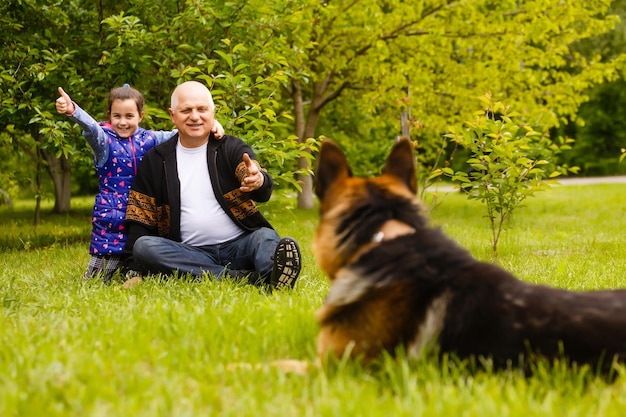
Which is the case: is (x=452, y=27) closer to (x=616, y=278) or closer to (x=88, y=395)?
(x=616, y=278)

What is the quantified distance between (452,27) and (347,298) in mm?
12389

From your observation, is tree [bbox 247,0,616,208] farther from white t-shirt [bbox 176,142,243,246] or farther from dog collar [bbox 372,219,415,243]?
dog collar [bbox 372,219,415,243]

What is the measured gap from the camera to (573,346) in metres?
2.14

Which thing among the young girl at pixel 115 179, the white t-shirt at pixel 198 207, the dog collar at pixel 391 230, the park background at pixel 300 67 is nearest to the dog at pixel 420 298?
the dog collar at pixel 391 230

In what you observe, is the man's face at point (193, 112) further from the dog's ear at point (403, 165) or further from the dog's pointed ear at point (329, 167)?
the dog's ear at point (403, 165)

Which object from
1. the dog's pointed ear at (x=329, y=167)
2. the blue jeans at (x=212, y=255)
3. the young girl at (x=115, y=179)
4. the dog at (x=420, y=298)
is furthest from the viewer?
the young girl at (x=115, y=179)

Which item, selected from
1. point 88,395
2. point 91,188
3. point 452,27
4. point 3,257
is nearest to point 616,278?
point 88,395

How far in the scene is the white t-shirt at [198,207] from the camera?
187 inches

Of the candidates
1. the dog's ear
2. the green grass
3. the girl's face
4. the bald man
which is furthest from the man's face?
the dog's ear

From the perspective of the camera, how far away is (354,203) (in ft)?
8.27

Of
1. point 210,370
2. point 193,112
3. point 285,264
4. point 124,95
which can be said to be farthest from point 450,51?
point 210,370

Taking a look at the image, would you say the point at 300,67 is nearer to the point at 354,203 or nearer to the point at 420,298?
the point at 354,203

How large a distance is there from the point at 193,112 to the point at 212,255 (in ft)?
3.85

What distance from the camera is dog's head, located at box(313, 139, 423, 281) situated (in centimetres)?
248
